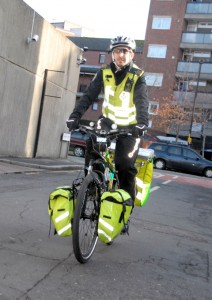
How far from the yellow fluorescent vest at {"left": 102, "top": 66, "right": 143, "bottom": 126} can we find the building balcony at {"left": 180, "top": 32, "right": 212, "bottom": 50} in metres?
42.3

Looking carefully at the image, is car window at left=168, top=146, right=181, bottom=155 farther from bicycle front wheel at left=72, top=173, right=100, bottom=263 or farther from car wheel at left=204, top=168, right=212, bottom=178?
bicycle front wheel at left=72, top=173, right=100, bottom=263

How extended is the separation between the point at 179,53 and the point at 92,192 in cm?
4401

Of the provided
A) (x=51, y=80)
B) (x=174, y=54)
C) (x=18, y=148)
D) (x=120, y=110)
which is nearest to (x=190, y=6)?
(x=174, y=54)

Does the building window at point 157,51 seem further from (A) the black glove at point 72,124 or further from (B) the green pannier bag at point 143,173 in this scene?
(A) the black glove at point 72,124

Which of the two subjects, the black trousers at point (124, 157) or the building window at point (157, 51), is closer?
the black trousers at point (124, 157)

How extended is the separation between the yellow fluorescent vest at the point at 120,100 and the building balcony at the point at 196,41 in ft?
139

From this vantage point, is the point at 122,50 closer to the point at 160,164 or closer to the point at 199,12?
the point at 160,164

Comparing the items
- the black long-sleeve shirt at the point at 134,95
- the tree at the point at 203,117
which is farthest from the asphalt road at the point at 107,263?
the tree at the point at 203,117

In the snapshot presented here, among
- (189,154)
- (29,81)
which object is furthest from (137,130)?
(189,154)

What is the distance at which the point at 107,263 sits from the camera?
3.88 meters

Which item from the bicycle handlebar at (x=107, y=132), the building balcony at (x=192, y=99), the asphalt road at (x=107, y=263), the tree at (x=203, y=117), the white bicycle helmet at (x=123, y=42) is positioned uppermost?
the building balcony at (x=192, y=99)

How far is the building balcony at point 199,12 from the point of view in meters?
44.5

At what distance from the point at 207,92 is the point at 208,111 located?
8.88 feet

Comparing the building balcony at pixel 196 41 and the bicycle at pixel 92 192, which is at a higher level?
the building balcony at pixel 196 41
